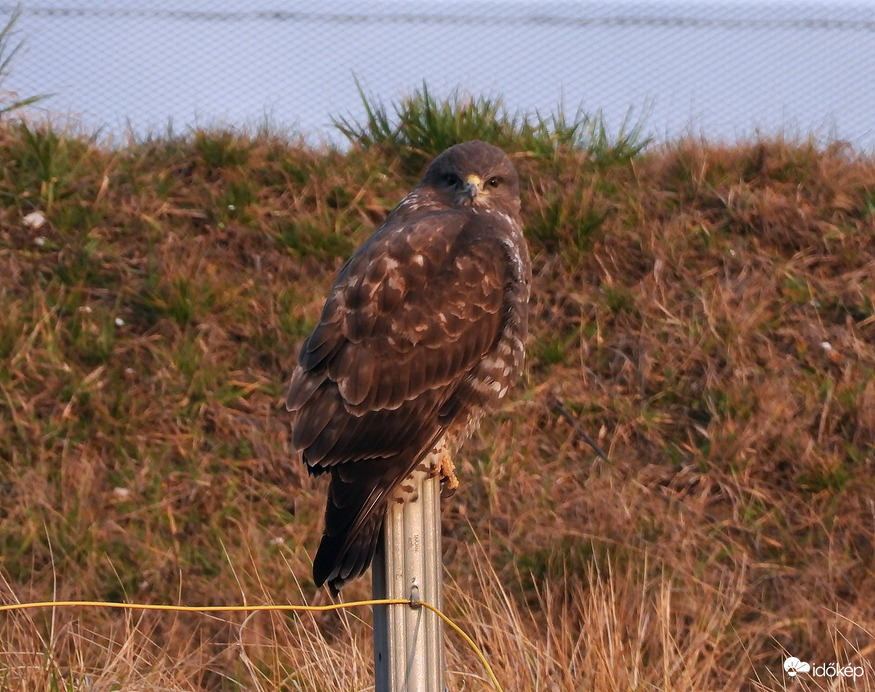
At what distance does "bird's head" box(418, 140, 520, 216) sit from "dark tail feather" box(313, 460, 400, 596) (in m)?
1.31

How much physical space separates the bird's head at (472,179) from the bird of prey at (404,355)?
1.00ft

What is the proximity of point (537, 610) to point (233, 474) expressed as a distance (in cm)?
153

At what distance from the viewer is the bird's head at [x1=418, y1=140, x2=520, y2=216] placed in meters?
4.05

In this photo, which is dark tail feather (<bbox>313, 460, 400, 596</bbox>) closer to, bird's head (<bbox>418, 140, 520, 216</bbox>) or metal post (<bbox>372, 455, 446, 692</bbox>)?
Result: metal post (<bbox>372, 455, 446, 692</bbox>)

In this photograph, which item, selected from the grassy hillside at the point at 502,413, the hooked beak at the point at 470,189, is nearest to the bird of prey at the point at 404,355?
the hooked beak at the point at 470,189

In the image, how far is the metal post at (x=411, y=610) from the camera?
2.54 meters

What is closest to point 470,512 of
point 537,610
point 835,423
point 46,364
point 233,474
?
point 537,610

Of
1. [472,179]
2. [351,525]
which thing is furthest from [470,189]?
[351,525]

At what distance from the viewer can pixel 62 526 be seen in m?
5.07

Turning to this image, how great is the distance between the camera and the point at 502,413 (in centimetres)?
562

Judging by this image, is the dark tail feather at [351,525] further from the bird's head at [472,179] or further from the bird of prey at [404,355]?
the bird's head at [472,179]

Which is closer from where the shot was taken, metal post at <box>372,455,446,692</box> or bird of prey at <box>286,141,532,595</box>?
metal post at <box>372,455,446,692</box>

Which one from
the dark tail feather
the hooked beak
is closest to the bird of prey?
the dark tail feather

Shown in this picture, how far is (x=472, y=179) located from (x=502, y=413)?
178cm
